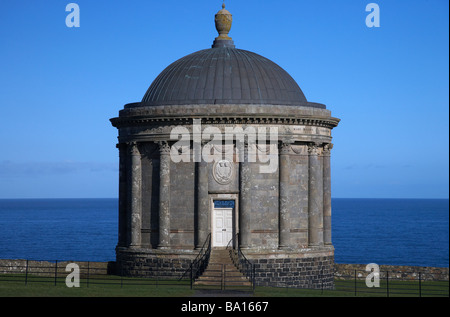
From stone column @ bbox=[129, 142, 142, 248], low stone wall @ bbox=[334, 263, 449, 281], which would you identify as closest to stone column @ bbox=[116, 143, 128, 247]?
stone column @ bbox=[129, 142, 142, 248]

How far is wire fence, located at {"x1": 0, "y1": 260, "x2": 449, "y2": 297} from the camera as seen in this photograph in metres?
37.3

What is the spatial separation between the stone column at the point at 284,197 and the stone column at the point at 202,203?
3.58 m

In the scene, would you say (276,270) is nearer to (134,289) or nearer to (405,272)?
(134,289)

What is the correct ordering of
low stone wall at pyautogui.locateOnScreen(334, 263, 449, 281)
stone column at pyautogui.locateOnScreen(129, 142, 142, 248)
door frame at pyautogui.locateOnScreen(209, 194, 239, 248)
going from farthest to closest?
low stone wall at pyautogui.locateOnScreen(334, 263, 449, 281)
stone column at pyautogui.locateOnScreen(129, 142, 142, 248)
door frame at pyautogui.locateOnScreen(209, 194, 239, 248)

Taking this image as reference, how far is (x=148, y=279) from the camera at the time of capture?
132ft

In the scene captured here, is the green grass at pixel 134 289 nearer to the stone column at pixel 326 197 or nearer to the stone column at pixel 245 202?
the stone column at pixel 326 197

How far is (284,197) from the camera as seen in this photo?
134 ft

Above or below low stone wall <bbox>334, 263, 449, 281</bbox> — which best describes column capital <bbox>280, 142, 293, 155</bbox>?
above

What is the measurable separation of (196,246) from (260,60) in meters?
10.4

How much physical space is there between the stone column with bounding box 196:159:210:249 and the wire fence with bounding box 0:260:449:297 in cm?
216

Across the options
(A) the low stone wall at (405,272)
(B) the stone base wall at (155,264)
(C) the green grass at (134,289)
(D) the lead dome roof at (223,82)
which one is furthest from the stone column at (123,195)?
(A) the low stone wall at (405,272)

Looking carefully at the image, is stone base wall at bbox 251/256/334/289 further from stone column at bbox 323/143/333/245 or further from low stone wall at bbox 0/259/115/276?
low stone wall at bbox 0/259/115/276
